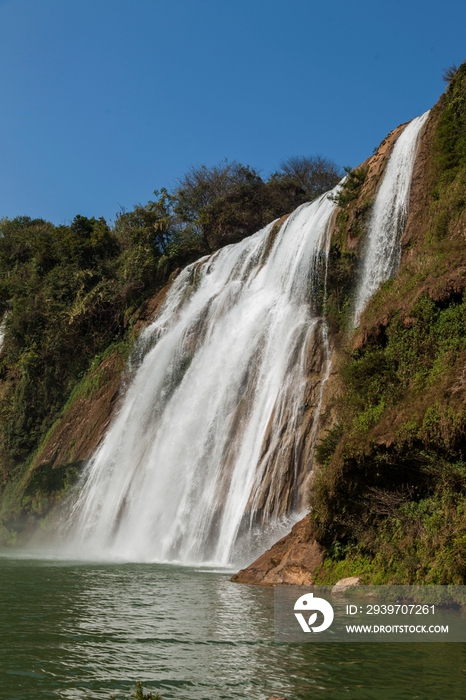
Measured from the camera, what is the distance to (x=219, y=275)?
92.6 ft

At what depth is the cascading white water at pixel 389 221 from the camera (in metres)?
19.5

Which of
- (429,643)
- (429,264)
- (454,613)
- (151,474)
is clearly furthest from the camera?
(151,474)

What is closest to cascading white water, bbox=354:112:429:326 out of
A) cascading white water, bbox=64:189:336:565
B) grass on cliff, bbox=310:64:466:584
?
cascading white water, bbox=64:189:336:565

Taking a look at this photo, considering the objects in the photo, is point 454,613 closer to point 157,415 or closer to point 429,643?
point 429,643

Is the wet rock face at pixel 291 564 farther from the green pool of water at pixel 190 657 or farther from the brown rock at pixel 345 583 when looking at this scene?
the green pool of water at pixel 190 657

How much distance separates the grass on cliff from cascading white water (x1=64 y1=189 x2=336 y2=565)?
379 cm

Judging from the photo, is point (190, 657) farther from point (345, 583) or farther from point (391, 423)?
point (391, 423)

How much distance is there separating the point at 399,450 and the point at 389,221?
35.3 feet

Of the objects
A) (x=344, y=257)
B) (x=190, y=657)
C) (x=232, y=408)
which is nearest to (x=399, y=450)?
(x=190, y=657)

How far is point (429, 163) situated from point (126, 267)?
1903cm

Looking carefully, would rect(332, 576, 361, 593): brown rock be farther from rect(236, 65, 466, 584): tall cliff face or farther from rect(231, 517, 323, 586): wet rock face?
rect(231, 517, 323, 586): wet rock face

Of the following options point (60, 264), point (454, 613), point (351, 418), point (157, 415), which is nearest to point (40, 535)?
point (157, 415)

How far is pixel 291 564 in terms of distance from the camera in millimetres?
12133

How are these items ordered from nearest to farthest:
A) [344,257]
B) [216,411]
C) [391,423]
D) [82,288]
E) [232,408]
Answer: [391,423], [232,408], [216,411], [344,257], [82,288]
